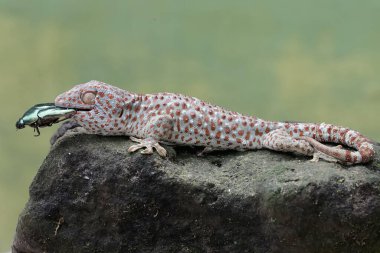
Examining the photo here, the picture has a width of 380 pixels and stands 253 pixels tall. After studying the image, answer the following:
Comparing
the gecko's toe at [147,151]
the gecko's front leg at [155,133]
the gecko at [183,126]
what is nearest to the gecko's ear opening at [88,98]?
the gecko at [183,126]

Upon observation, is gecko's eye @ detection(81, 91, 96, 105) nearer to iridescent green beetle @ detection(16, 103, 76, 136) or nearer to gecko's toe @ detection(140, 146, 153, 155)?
iridescent green beetle @ detection(16, 103, 76, 136)

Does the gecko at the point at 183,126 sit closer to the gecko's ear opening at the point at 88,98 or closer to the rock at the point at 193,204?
the gecko's ear opening at the point at 88,98

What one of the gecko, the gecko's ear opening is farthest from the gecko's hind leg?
the gecko's ear opening

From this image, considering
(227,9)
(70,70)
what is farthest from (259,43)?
(70,70)

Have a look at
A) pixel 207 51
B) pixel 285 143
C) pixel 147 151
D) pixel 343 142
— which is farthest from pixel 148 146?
pixel 207 51

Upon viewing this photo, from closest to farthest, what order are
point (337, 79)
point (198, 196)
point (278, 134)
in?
point (198, 196) → point (278, 134) → point (337, 79)

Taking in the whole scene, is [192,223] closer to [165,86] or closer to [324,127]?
[324,127]

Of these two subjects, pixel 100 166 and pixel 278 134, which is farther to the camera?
pixel 278 134
